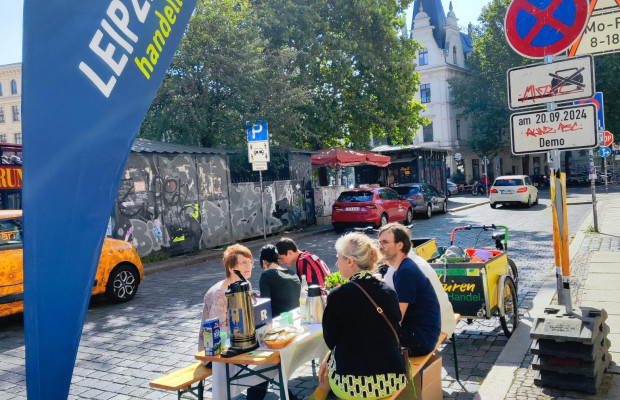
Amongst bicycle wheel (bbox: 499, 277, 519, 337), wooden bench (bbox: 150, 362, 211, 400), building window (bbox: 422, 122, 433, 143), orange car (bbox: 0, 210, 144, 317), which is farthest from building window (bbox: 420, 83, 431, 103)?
wooden bench (bbox: 150, 362, 211, 400)

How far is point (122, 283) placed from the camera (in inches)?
359

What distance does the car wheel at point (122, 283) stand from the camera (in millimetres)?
8953

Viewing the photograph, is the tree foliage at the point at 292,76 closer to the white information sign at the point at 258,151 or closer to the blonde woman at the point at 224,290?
the white information sign at the point at 258,151

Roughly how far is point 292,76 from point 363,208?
17.2 feet

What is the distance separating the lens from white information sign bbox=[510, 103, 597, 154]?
14.7ft

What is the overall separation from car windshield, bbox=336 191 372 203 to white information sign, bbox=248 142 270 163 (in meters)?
4.75

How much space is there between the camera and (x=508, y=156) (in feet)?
202

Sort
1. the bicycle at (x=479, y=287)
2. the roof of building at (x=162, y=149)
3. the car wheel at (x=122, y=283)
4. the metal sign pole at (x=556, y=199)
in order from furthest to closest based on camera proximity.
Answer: the roof of building at (x=162, y=149)
the car wheel at (x=122, y=283)
the bicycle at (x=479, y=287)
the metal sign pole at (x=556, y=199)

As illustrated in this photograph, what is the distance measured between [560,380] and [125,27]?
4.14m

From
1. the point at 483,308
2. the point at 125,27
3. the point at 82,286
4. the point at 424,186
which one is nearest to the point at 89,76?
the point at 125,27

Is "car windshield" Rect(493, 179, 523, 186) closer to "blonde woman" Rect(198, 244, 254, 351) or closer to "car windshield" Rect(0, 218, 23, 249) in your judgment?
"car windshield" Rect(0, 218, 23, 249)

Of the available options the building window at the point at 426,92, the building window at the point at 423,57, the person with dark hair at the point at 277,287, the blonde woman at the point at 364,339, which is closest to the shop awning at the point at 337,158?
the person with dark hair at the point at 277,287

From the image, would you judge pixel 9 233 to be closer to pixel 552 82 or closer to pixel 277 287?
pixel 277 287

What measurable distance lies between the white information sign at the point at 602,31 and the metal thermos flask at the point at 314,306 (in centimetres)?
357
